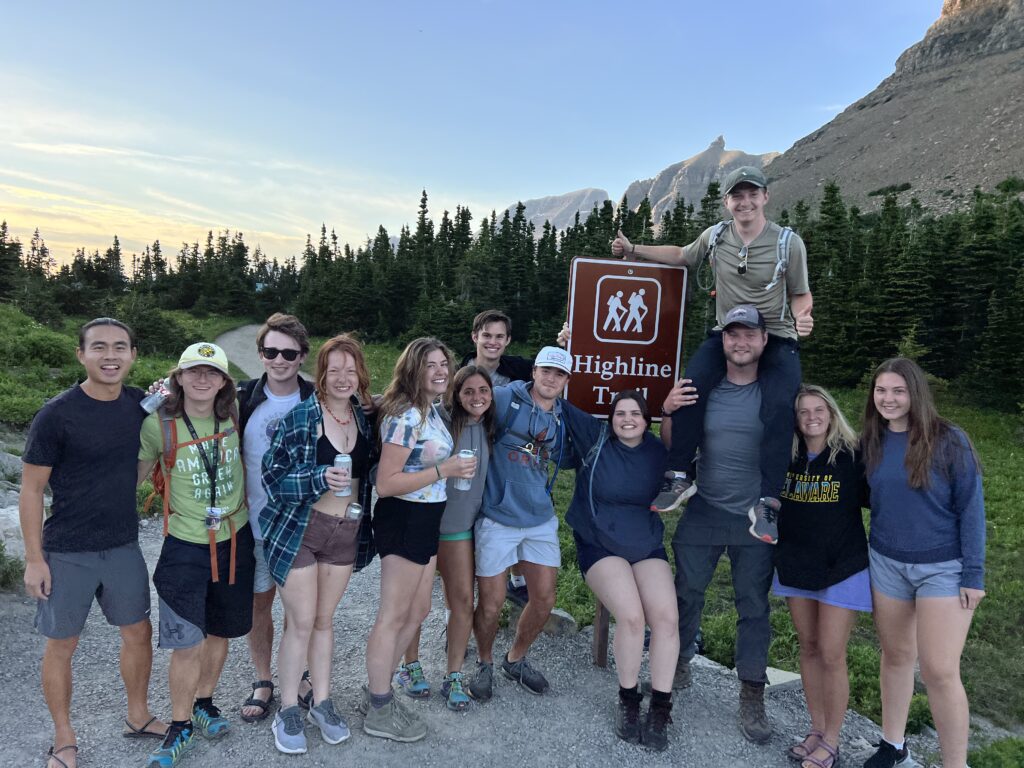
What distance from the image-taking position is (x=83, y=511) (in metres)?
3.70

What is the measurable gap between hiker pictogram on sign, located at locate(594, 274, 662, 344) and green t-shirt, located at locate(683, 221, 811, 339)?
2.51 ft

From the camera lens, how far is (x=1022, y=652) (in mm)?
7395

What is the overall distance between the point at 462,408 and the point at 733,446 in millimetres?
1947

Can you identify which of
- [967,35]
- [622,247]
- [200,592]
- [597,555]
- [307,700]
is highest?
[967,35]

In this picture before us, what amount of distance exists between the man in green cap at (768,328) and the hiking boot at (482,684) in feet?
6.01

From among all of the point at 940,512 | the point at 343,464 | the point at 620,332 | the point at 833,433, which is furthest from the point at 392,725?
the point at 940,512

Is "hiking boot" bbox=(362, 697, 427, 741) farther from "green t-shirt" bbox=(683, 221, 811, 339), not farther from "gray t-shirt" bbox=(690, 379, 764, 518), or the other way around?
"green t-shirt" bbox=(683, 221, 811, 339)

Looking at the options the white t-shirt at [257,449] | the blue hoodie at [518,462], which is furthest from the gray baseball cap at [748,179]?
the white t-shirt at [257,449]

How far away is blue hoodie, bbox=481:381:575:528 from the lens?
15.2 feet

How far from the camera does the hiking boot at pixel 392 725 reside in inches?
168

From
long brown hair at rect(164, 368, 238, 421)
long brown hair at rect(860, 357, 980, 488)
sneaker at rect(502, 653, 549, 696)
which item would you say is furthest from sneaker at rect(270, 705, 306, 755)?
long brown hair at rect(860, 357, 980, 488)

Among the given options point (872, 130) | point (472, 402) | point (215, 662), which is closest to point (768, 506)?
point (472, 402)

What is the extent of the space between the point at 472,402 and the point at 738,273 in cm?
212

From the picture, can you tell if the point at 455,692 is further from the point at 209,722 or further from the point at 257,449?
the point at 257,449
